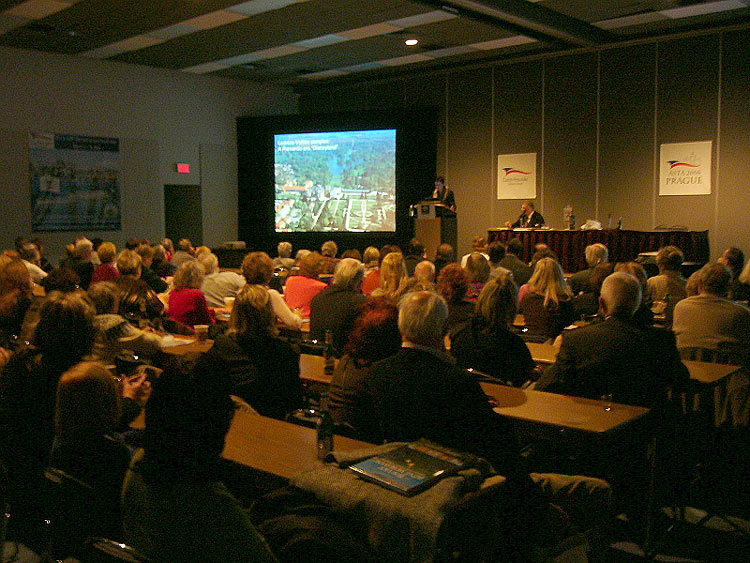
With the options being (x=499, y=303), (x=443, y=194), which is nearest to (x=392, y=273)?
(x=499, y=303)

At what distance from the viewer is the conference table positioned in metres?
10.2

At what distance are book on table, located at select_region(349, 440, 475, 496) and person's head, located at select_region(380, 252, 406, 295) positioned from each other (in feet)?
12.5

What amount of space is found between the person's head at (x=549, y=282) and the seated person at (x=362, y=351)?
2.56m

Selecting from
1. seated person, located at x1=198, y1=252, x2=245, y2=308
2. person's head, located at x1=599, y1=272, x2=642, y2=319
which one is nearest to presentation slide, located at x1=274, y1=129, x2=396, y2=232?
seated person, located at x1=198, y1=252, x2=245, y2=308

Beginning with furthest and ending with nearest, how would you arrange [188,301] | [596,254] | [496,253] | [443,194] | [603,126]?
1. [443,194]
2. [603,126]
3. [496,253]
4. [596,254]
5. [188,301]

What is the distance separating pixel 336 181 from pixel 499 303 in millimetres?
11895

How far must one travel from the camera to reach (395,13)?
10398 mm

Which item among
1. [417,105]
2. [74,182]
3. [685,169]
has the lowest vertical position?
[74,182]

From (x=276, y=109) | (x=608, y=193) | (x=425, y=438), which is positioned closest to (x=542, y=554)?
(x=425, y=438)

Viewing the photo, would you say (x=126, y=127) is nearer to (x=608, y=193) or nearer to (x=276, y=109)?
(x=276, y=109)

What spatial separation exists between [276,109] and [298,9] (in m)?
6.74

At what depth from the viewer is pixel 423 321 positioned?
2641 millimetres

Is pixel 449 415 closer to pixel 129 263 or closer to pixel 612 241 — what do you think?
pixel 129 263

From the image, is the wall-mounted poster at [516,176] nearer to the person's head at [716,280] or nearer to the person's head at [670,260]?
the person's head at [670,260]
